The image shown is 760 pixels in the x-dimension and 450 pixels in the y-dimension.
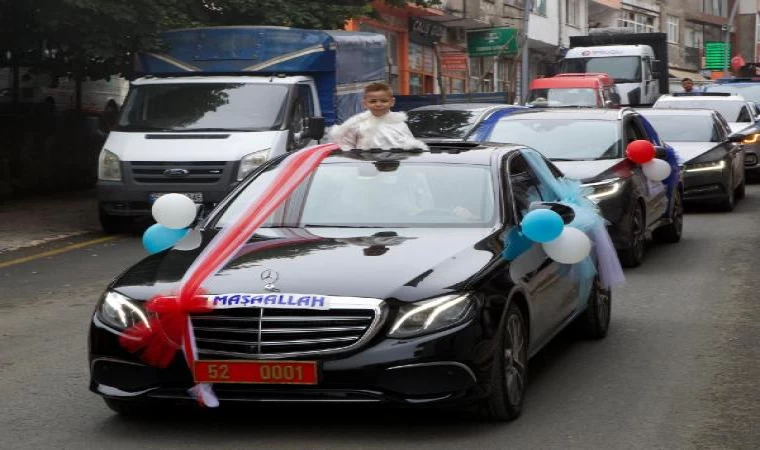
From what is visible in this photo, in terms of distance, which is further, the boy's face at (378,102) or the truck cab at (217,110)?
the truck cab at (217,110)

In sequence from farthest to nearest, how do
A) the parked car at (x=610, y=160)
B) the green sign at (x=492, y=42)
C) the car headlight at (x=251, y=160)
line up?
1. the green sign at (x=492, y=42)
2. the car headlight at (x=251, y=160)
3. the parked car at (x=610, y=160)

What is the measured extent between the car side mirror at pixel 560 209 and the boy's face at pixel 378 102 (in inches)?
105

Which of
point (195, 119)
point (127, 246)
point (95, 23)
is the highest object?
point (95, 23)

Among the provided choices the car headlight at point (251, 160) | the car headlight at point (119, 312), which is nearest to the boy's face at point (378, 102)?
the car headlight at point (119, 312)

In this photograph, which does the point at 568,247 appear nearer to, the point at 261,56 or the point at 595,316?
the point at 595,316

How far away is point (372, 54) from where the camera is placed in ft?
75.7

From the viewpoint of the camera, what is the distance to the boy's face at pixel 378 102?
10.9 meters

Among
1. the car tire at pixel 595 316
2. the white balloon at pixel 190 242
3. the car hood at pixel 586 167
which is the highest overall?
the white balloon at pixel 190 242

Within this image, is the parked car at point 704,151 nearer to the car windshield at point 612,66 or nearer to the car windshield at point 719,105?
the car windshield at point 719,105

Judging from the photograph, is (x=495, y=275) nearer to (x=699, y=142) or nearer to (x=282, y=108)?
(x=282, y=108)

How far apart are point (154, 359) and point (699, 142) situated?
15.4 meters

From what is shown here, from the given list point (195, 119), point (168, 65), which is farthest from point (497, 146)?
point (168, 65)

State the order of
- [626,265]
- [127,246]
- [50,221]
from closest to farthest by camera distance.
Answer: [626,265] < [127,246] < [50,221]

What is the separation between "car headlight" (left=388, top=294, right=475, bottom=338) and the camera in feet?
22.0
